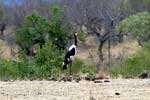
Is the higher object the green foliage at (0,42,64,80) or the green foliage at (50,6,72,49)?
the green foliage at (50,6,72,49)

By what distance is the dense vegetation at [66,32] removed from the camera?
1559 cm

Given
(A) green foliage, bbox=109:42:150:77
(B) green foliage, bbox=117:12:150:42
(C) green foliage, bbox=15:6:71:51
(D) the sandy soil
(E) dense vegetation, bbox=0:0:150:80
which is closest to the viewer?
(D) the sandy soil

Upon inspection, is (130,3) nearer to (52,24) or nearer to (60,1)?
(60,1)

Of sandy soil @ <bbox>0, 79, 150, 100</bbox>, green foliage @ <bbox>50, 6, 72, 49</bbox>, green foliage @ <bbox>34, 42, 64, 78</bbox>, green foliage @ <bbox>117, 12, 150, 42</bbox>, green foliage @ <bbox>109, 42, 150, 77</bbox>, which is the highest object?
green foliage @ <bbox>117, 12, 150, 42</bbox>

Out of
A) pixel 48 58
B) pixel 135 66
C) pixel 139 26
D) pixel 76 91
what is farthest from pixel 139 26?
pixel 76 91

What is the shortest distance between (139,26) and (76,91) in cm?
2767

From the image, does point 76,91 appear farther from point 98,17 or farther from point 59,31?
point 98,17

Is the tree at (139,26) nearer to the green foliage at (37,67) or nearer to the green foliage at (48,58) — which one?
the green foliage at (48,58)

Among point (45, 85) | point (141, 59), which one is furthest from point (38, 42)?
point (45, 85)

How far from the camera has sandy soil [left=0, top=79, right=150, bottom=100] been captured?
8625mm

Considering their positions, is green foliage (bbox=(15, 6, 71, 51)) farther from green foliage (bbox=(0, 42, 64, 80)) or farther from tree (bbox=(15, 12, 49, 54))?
green foliage (bbox=(0, 42, 64, 80))

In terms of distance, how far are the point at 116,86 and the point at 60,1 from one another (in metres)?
44.4

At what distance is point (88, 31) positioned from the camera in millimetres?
46500

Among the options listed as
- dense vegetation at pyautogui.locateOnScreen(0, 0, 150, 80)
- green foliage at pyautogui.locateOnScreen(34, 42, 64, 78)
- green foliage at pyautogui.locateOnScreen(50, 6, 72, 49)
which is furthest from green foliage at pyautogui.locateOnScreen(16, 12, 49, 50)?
green foliage at pyautogui.locateOnScreen(34, 42, 64, 78)
